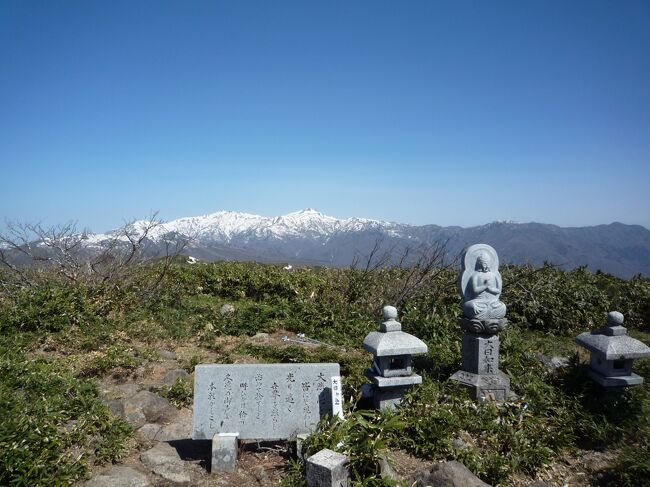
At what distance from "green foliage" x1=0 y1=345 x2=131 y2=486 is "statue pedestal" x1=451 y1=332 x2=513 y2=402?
4.70m

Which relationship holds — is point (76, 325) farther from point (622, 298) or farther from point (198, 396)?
point (622, 298)

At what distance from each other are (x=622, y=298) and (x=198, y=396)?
11604mm

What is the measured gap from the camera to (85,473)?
4.18m

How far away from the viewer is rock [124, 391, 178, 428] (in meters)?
5.63

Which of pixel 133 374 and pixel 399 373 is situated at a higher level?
pixel 399 373

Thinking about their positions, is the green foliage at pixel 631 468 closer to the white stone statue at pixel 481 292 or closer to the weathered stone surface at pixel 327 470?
the white stone statue at pixel 481 292

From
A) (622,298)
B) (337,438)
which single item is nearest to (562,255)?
(622,298)

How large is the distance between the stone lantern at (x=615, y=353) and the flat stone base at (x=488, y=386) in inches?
50.0

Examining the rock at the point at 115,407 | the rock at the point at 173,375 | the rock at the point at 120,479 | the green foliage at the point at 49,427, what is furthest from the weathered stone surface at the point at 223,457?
the rock at the point at 173,375

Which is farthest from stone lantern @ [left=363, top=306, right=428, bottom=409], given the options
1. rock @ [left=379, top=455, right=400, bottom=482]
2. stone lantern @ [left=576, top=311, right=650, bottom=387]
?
stone lantern @ [left=576, top=311, right=650, bottom=387]

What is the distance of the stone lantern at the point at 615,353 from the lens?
5.50m

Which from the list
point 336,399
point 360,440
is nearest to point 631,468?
point 360,440

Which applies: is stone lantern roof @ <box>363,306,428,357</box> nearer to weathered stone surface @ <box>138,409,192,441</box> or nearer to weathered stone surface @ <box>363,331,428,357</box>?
weathered stone surface @ <box>363,331,428,357</box>

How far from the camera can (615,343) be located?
220 inches
